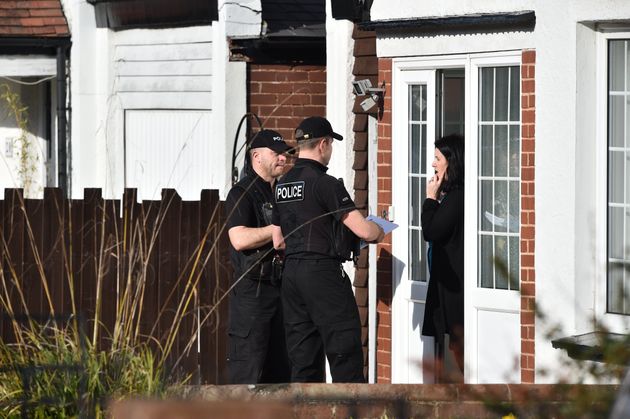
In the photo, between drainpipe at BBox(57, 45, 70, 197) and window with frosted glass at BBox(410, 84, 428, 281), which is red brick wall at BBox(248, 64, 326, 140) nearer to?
window with frosted glass at BBox(410, 84, 428, 281)

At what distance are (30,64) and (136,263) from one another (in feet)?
21.5

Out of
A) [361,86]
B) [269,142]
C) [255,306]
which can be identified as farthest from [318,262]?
[361,86]

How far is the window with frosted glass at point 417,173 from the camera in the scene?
936 centimetres

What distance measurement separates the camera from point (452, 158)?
8836 millimetres

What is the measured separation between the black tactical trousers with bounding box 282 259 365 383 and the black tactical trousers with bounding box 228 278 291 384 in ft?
1.50

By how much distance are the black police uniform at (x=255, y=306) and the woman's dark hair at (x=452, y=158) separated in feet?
3.63

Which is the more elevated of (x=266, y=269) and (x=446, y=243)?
(x=446, y=243)

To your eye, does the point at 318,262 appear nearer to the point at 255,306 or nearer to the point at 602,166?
the point at 255,306

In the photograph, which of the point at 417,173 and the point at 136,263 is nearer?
the point at 417,173

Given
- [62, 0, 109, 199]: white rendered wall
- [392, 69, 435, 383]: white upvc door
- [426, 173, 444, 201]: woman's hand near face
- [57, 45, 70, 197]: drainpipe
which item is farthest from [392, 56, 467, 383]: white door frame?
[57, 45, 70, 197]: drainpipe

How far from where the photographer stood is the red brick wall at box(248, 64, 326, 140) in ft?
41.1

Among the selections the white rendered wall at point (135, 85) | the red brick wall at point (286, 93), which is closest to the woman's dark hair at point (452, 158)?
the red brick wall at point (286, 93)

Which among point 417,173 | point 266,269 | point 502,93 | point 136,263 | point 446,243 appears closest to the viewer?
point 266,269

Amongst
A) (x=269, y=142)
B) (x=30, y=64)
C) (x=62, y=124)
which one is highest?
(x=30, y=64)
